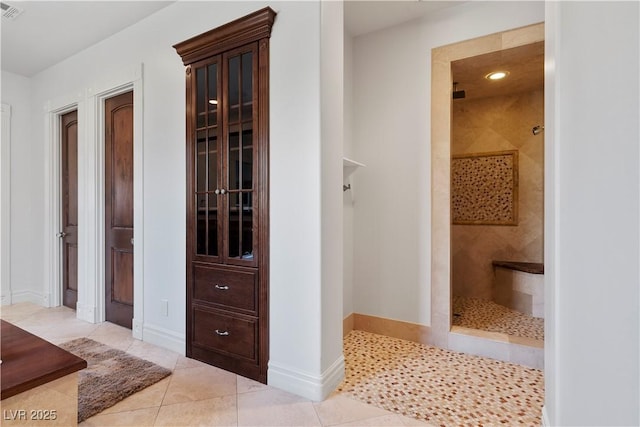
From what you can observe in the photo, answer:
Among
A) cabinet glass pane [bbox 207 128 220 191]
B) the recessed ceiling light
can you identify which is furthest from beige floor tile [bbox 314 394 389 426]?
the recessed ceiling light

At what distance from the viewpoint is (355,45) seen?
9.77 feet

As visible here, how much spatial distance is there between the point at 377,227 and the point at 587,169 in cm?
179

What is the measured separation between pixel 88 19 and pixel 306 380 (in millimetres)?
3412

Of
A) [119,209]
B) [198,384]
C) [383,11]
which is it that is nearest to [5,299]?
[119,209]

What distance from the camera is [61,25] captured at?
2.88 m

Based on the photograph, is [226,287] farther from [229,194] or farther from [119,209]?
[119,209]

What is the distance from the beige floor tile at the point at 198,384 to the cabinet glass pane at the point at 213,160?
4.18ft

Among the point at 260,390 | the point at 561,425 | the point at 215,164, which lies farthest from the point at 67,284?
the point at 561,425

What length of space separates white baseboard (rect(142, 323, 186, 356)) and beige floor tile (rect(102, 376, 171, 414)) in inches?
18.9

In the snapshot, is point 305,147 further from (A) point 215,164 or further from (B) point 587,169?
(B) point 587,169

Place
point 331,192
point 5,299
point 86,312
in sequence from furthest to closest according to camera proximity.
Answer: point 5,299 → point 86,312 → point 331,192

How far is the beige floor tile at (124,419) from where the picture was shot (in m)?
1.66

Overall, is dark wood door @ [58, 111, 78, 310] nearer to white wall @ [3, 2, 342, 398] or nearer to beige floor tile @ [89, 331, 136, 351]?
white wall @ [3, 2, 342, 398]

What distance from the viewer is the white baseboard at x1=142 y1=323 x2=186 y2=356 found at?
Result: 2.51 m
